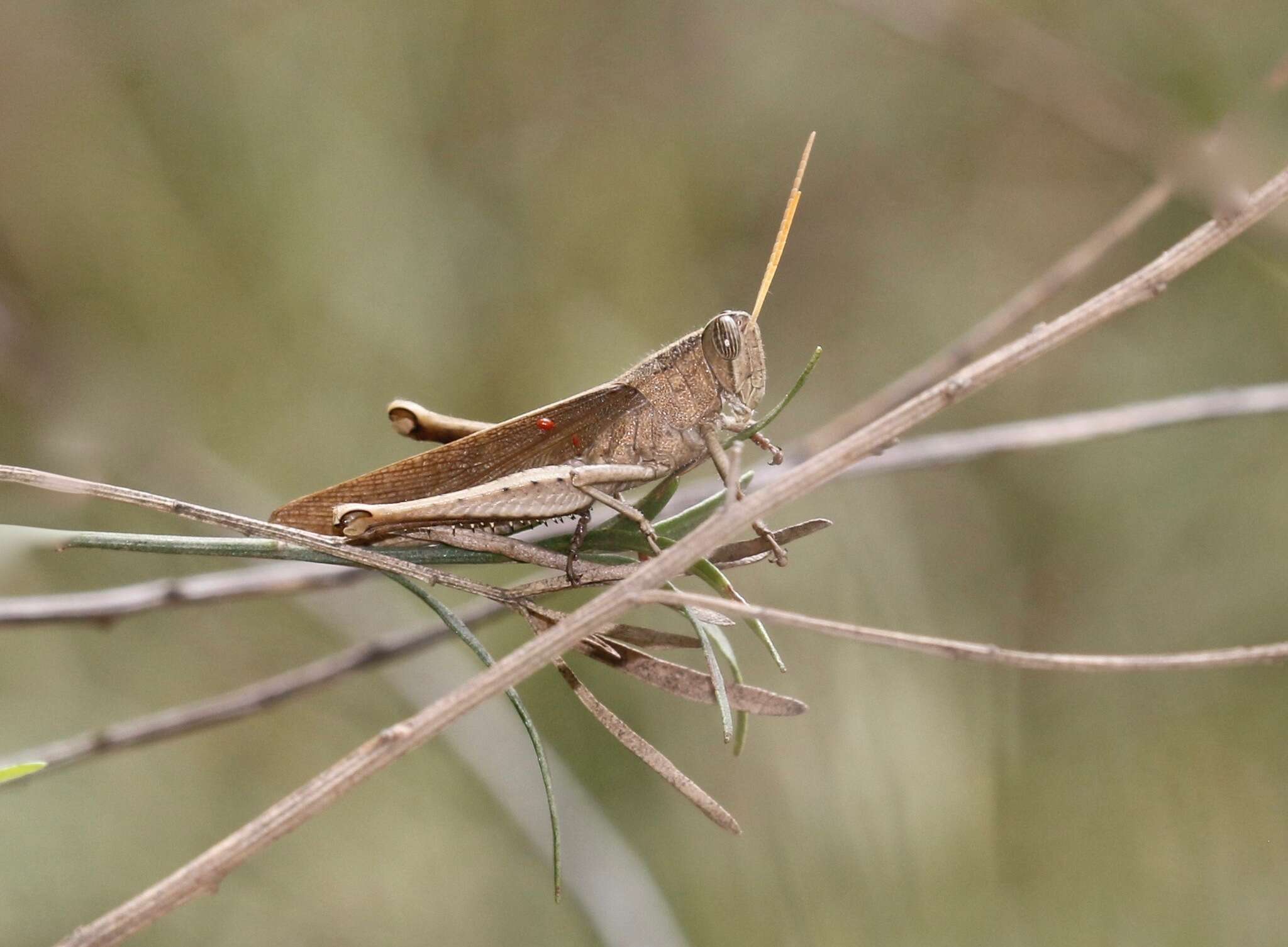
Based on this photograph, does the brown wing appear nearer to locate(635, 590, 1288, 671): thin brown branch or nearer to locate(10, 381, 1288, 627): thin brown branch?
locate(10, 381, 1288, 627): thin brown branch

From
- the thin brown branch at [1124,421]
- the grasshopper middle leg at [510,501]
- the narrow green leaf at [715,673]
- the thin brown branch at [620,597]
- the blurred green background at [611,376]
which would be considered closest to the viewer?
the thin brown branch at [620,597]

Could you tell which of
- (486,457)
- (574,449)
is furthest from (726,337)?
(486,457)

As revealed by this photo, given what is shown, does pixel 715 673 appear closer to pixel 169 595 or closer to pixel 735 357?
pixel 735 357

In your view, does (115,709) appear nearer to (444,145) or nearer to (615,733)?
(444,145)

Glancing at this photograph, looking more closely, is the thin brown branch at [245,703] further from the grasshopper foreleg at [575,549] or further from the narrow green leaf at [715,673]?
the narrow green leaf at [715,673]

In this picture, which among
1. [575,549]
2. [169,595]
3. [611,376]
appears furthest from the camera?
[611,376]

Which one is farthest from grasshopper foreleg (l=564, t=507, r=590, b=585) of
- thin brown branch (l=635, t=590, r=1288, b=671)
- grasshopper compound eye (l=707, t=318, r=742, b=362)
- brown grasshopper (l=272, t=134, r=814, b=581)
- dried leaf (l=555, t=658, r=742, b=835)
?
grasshopper compound eye (l=707, t=318, r=742, b=362)

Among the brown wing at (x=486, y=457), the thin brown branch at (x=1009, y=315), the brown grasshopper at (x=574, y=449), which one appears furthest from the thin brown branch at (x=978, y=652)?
the thin brown branch at (x=1009, y=315)
